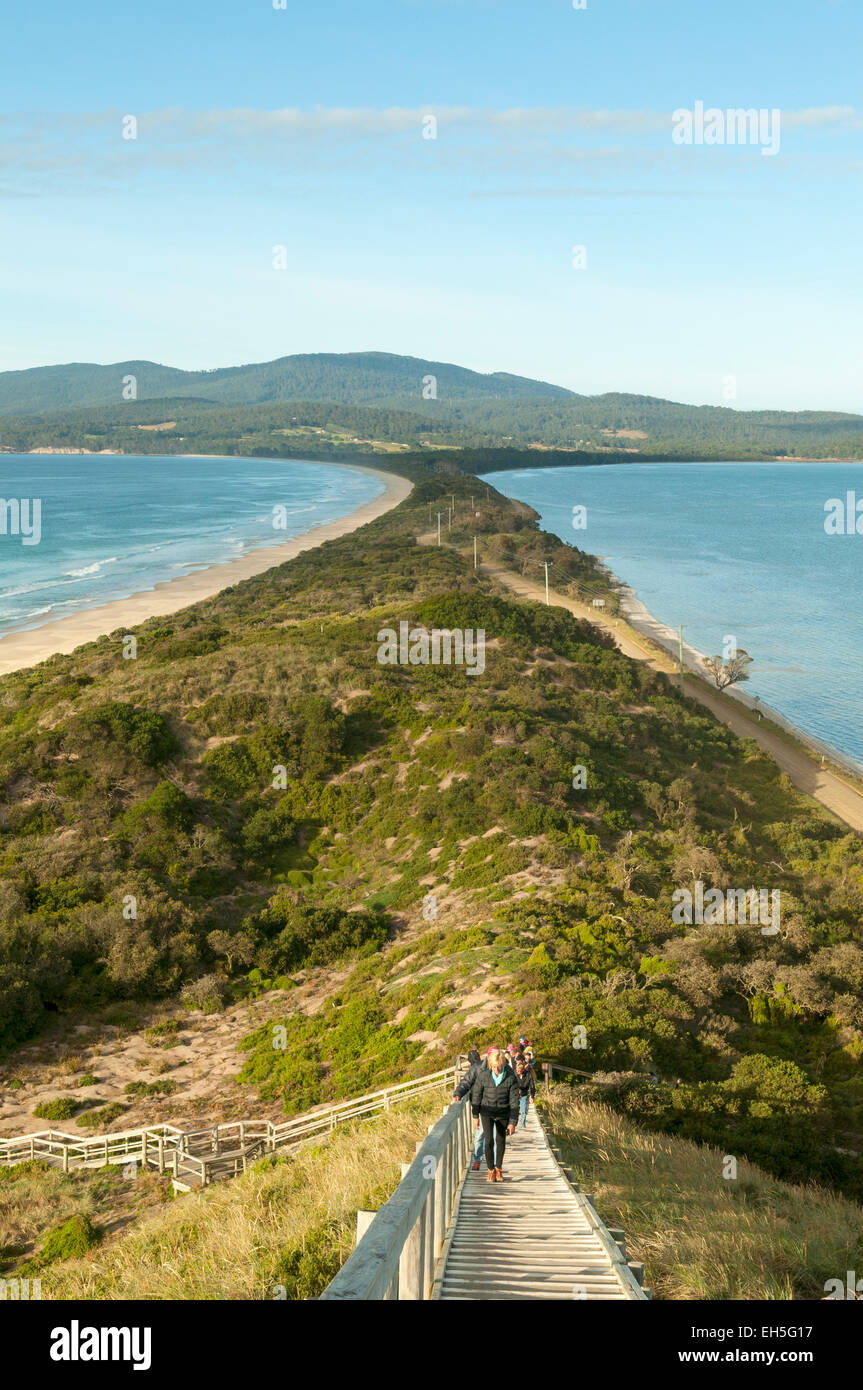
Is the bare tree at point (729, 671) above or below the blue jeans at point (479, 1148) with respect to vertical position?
above

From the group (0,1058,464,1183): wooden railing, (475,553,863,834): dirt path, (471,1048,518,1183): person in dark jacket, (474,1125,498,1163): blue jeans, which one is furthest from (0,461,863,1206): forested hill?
(471,1048,518,1183): person in dark jacket

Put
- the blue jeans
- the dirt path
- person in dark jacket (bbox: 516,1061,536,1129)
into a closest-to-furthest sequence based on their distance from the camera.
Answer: the blue jeans
person in dark jacket (bbox: 516,1061,536,1129)
the dirt path

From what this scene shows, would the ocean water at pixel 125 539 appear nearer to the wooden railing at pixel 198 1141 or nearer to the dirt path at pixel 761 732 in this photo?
the dirt path at pixel 761 732

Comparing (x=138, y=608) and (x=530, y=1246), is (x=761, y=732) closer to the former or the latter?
(x=530, y=1246)

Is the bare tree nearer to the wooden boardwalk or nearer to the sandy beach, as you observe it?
the sandy beach

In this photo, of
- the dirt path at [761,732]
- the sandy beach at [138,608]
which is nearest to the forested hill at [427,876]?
the dirt path at [761,732]
